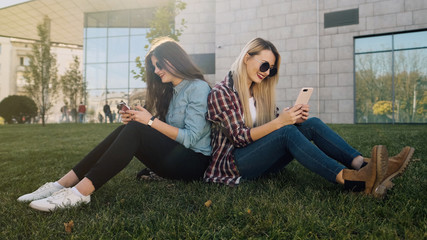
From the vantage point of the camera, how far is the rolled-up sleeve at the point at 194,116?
268cm

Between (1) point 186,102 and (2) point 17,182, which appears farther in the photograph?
(2) point 17,182

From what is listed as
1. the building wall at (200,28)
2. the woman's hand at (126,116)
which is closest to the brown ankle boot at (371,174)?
the woman's hand at (126,116)

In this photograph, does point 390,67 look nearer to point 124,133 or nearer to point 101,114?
point 124,133

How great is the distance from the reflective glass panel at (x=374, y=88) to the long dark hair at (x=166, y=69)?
43.9ft

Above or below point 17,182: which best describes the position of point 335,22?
above

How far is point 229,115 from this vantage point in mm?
2660

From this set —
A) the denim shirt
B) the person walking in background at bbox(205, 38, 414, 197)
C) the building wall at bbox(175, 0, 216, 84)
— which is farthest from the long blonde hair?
the building wall at bbox(175, 0, 216, 84)

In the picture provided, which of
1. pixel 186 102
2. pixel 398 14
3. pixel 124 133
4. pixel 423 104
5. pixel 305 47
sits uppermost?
pixel 398 14

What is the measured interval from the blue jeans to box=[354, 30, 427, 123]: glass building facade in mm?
12879

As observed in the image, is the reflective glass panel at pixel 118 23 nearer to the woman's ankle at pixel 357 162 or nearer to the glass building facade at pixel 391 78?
the glass building facade at pixel 391 78

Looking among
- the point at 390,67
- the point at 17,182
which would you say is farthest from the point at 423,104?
the point at 17,182

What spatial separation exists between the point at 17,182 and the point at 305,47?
1421 centimetres

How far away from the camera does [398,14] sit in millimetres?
13445

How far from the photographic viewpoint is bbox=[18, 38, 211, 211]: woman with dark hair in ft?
7.89
